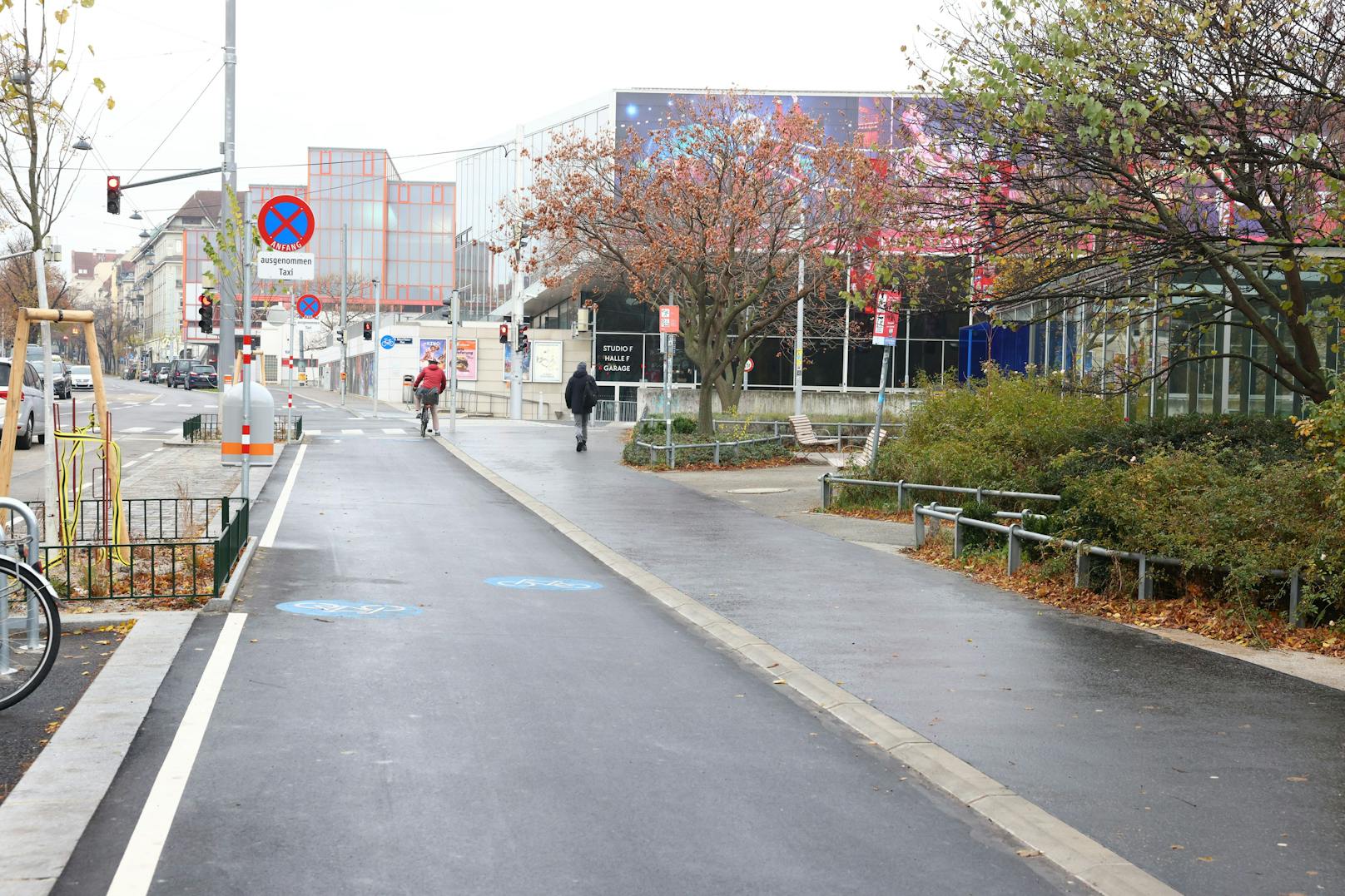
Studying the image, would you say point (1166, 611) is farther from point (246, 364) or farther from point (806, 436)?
point (806, 436)

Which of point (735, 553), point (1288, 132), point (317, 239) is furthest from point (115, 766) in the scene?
point (317, 239)

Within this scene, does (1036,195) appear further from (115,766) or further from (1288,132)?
(115,766)

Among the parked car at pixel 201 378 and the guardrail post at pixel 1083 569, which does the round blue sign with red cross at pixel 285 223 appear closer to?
the guardrail post at pixel 1083 569

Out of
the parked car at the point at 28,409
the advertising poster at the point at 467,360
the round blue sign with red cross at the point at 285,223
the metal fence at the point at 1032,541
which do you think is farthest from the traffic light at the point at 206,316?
the advertising poster at the point at 467,360

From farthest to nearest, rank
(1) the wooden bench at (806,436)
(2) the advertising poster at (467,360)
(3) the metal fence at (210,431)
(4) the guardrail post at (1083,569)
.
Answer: (2) the advertising poster at (467,360), (1) the wooden bench at (806,436), (3) the metal fence at (210,431), (4) the guardrail post at (1083,569)

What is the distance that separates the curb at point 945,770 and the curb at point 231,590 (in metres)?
3.30

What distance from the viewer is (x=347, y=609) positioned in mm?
10383

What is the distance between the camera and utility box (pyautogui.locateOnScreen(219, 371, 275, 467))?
2227 cm

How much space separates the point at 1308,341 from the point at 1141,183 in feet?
9.36

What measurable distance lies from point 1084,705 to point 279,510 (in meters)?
12.1

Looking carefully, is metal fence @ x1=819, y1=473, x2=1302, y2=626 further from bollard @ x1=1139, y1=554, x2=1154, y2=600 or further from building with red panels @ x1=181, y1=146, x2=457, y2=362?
building with red panels @ x1=181, y1=146, x2=457, y2=362

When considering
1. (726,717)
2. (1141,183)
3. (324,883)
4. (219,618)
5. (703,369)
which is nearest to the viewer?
(324,883)

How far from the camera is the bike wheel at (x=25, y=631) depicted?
7.17 metres

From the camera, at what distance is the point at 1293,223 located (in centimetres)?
1384
